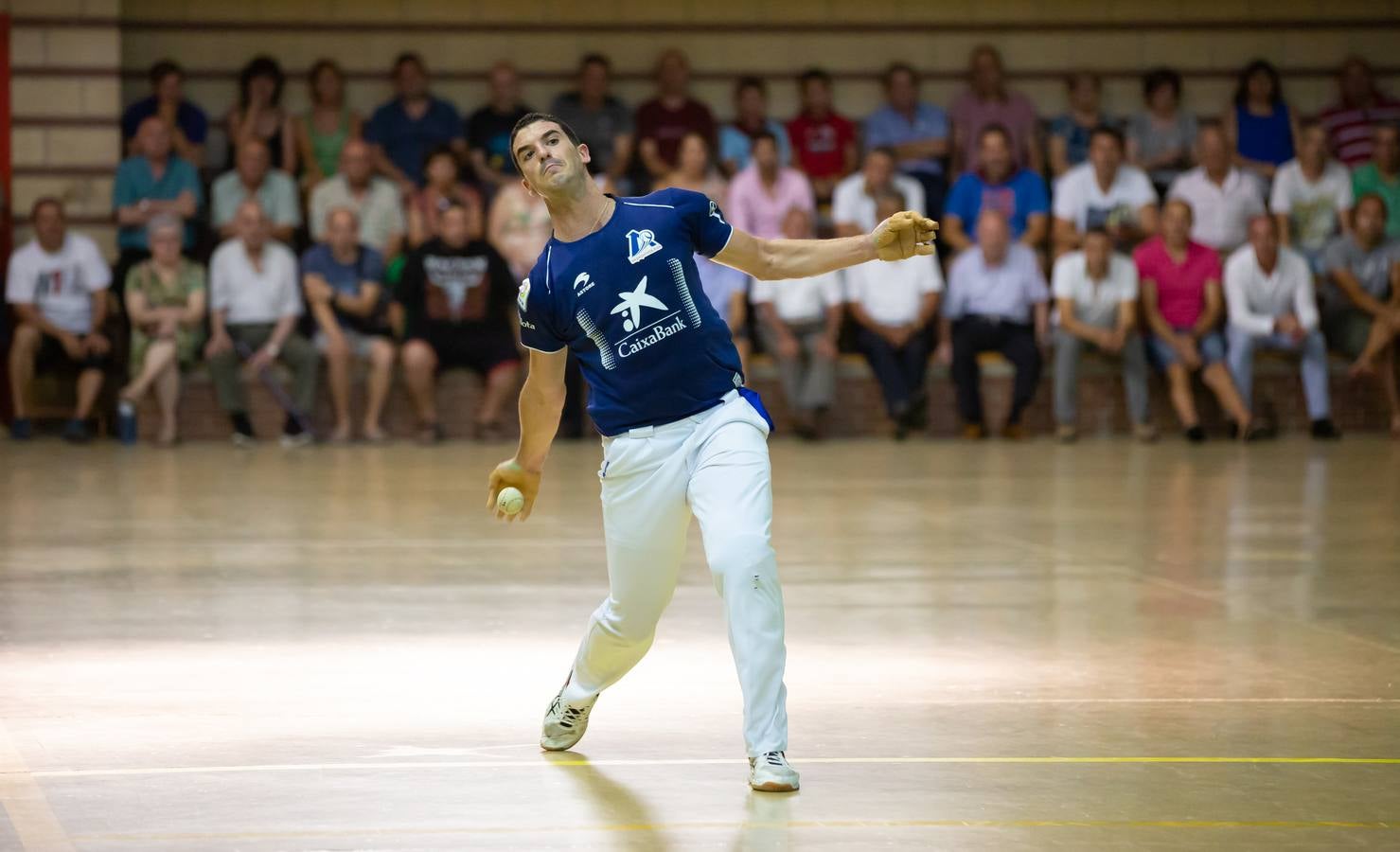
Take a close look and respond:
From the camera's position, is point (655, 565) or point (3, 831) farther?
point (655, 565)

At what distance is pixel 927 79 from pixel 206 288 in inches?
259

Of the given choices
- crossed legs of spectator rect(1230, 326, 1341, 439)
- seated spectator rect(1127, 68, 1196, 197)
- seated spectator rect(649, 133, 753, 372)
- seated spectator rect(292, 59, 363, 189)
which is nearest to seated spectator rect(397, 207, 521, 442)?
seated spectator rect(649, 133, 753, 372)

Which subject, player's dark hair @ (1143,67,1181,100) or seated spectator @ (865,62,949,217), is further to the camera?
player's dark hair @ (1143,67,1181,100)

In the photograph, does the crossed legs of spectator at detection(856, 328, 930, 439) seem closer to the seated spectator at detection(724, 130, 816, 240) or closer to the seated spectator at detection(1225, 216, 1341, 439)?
the seated spectator at detection(724, 130, 816, 240)

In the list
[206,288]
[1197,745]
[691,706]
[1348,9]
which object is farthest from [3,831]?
[1348,9]

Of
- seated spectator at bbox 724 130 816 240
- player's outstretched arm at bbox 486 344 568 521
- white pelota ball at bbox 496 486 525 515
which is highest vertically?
seated spectator at bbox 724 130 816 240

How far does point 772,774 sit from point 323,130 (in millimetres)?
12233

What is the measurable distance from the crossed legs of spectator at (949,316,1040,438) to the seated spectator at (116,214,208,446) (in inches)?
231

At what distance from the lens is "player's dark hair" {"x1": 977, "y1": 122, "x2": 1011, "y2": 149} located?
608 inches

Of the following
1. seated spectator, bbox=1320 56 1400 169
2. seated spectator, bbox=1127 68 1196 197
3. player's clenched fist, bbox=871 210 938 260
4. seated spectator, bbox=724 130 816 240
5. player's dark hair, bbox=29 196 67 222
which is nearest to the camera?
player's clenched fist, bbox=871 210 938 260

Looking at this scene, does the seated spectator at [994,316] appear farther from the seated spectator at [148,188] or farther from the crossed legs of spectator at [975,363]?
the seated spectator at [148,188]

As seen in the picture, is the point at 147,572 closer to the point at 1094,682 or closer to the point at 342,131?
the point at 1094,682

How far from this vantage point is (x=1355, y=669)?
5.95 meters

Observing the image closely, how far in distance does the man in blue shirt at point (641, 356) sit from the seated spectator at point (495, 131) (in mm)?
10826
